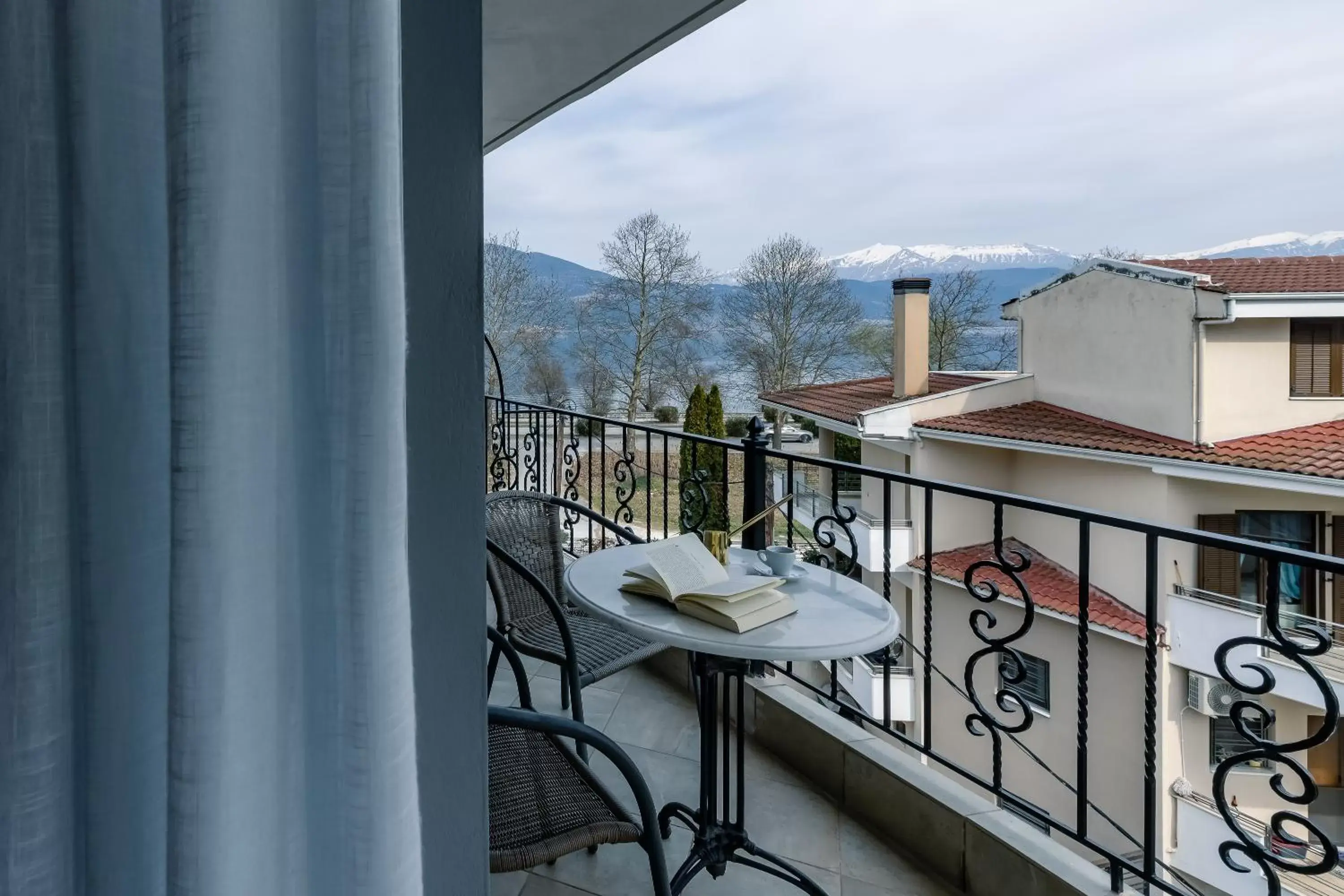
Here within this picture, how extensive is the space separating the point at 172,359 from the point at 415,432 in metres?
0.24

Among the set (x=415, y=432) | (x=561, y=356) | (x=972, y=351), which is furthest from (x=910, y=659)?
(x=415, y=432)

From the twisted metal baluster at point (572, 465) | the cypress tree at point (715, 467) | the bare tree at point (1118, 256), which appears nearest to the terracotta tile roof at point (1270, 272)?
the bare tree at point (1118, 256)

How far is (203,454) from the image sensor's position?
38 centimetres

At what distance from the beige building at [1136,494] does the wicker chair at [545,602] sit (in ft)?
21.8

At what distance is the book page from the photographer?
1401 millimetres

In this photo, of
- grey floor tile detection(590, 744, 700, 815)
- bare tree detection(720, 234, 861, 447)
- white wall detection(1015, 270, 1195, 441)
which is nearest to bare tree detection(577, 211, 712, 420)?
bare tree detection(720, 234, 861, 447)

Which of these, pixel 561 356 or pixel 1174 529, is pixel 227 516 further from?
pixel 561 356

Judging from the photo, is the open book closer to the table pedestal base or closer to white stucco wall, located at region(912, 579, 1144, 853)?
the table pedestal base

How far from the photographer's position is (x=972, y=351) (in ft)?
54.2

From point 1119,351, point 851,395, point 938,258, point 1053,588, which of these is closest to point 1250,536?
point 1053,588

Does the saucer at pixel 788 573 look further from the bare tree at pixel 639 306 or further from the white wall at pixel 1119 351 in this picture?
the bare tree at pixel 639 306

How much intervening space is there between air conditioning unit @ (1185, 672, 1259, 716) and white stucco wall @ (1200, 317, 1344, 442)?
11.3 ft

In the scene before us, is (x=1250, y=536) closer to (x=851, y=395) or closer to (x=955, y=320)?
(x=851, y=395)

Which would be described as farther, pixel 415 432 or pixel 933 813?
pixel 933 813
